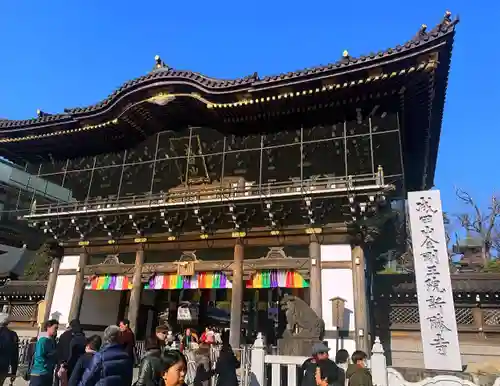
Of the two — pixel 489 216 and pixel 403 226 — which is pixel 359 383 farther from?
pixel 489 216

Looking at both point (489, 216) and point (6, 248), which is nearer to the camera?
point (6, 248)

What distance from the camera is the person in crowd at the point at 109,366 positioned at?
12.9 ft

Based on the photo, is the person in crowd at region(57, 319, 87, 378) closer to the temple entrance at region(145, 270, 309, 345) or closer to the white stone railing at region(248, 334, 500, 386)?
the white stone railing at region(248, 334, 500, 386)

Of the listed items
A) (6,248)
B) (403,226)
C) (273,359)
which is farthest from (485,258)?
(6,248)

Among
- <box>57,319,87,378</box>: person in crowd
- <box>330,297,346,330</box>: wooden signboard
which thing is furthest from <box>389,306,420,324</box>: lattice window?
<box>57,319,87,378</box>: person in crowd

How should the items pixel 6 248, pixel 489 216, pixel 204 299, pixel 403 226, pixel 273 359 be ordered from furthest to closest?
1. pixel 489 216
2. pixel 6 248
3. pixel 204 299
4. pixel 403 226
5. pixel 273 359

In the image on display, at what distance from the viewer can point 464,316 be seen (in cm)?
1289

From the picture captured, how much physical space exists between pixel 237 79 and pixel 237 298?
7343mm

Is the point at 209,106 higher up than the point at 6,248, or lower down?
higher up

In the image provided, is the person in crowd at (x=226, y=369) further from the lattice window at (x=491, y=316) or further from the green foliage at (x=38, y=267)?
the green foliage at (x=38, y=267)

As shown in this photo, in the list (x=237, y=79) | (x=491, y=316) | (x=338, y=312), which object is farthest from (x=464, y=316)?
(x=237, y=79)

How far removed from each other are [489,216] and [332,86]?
34.2 meters

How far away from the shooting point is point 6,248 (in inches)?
823

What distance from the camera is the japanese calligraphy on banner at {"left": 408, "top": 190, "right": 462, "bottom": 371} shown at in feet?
27.1
